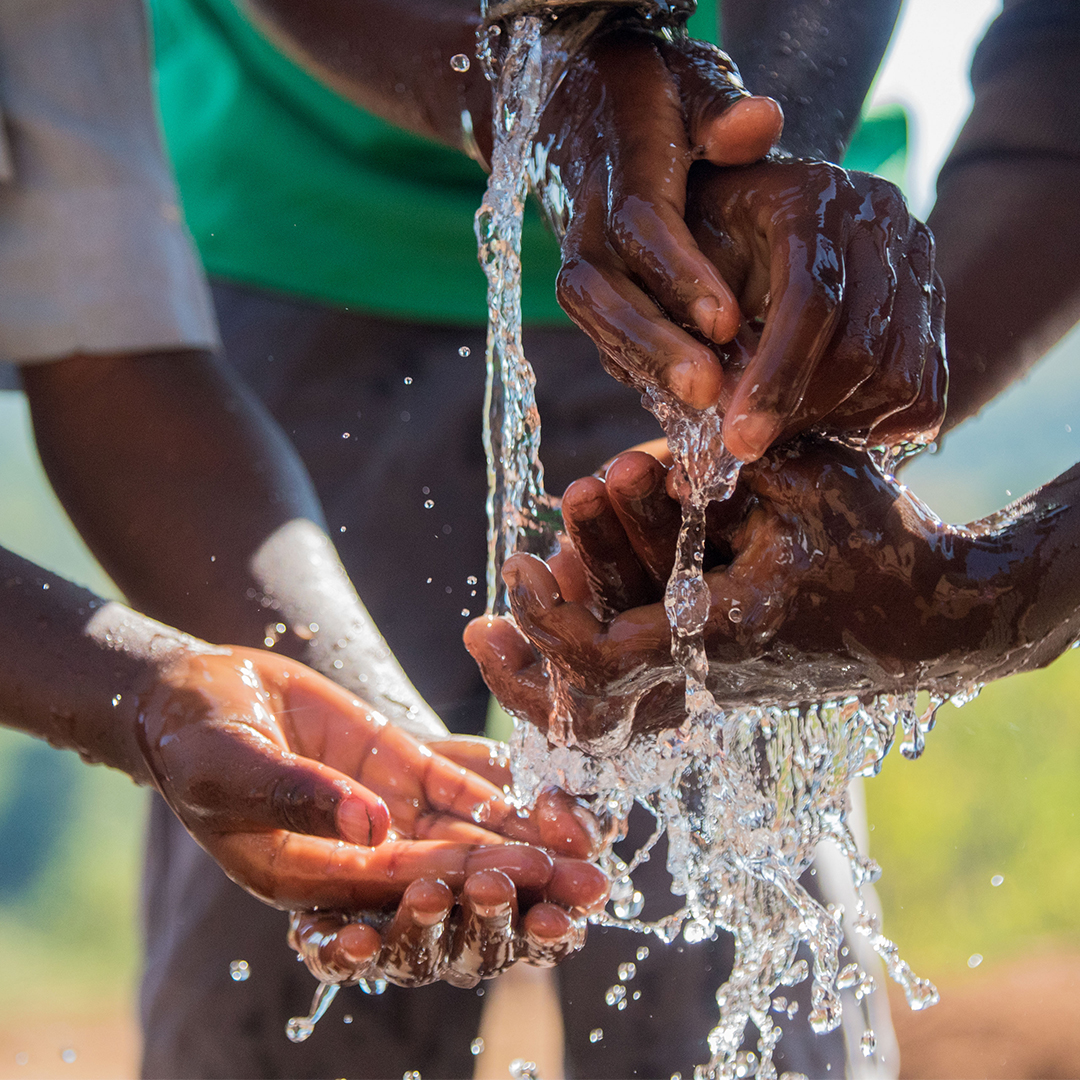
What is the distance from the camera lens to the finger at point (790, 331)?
703 mm

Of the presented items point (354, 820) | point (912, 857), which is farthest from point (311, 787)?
point (912, 857)

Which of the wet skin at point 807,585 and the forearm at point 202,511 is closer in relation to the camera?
the wet skin at point 807,585

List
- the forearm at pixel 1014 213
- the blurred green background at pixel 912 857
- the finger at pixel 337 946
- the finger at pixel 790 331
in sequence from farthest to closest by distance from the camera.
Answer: the blurred green background at pixel 912 857, the forearm at pixel 1014 213, the finger at pixel 337 946, the finger at pixel 790 331

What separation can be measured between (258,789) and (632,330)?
451 millimetres

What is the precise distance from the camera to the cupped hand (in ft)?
2.46

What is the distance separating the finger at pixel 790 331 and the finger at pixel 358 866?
0.37m

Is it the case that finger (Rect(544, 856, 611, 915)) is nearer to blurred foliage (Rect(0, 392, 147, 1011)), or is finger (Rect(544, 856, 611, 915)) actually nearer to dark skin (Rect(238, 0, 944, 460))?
dark skin (Rect(238, 0, 944, 460))

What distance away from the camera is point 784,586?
0.80 meters

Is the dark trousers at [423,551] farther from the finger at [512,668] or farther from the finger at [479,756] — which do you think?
the finger at [512,668]

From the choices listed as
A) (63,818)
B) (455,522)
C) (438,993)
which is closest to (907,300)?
(455,522)

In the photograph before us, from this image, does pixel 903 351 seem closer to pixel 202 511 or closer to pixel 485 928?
pixel 485 928

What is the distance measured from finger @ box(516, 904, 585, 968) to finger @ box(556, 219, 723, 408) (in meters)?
0.40

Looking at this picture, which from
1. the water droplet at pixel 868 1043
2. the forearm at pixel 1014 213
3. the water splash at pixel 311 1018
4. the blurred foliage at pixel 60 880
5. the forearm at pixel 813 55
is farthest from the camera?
the blurred foliage at pixel 60 880

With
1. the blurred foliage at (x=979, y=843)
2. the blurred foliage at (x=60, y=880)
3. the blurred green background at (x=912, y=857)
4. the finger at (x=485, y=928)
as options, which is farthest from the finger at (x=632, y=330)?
the blurred foliage at (x=60, y=880)
